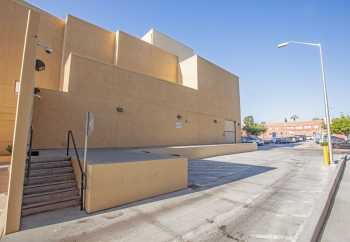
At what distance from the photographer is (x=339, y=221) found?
13.1 ft

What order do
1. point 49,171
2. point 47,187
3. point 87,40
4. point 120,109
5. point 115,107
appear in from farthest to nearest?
1. point 87,40
2. point 120,109
3. point 115,107
4. point 49,171
5. point 47,187

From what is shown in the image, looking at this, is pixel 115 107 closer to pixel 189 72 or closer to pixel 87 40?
pixel 87 40

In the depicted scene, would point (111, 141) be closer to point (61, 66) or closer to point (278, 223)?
point (61, 66)

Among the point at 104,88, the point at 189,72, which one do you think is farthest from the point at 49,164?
the point at 189,72

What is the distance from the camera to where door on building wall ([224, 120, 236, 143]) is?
19812 mm

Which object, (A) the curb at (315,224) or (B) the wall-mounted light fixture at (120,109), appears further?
(B) the wall-mounted light fixture at (120,109)

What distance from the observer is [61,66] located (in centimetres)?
1046

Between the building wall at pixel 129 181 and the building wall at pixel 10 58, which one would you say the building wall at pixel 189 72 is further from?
the building wall at pixel 129 181

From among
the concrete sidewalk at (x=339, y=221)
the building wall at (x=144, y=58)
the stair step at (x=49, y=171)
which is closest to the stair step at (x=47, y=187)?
the stair step at (x=49, y=171)

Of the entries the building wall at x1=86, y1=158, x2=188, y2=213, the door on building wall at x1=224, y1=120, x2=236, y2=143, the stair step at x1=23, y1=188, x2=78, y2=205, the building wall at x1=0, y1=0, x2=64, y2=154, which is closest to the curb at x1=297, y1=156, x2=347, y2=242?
the building wall at x1=86, y1=158, x2=188, y2=213

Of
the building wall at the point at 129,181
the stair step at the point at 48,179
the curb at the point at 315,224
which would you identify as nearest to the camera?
the curb at the point at 315,224

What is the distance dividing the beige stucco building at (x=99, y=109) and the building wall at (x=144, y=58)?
3.0 inches

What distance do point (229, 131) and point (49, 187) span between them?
18.3 m

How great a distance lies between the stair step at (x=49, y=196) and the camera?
4238mm
